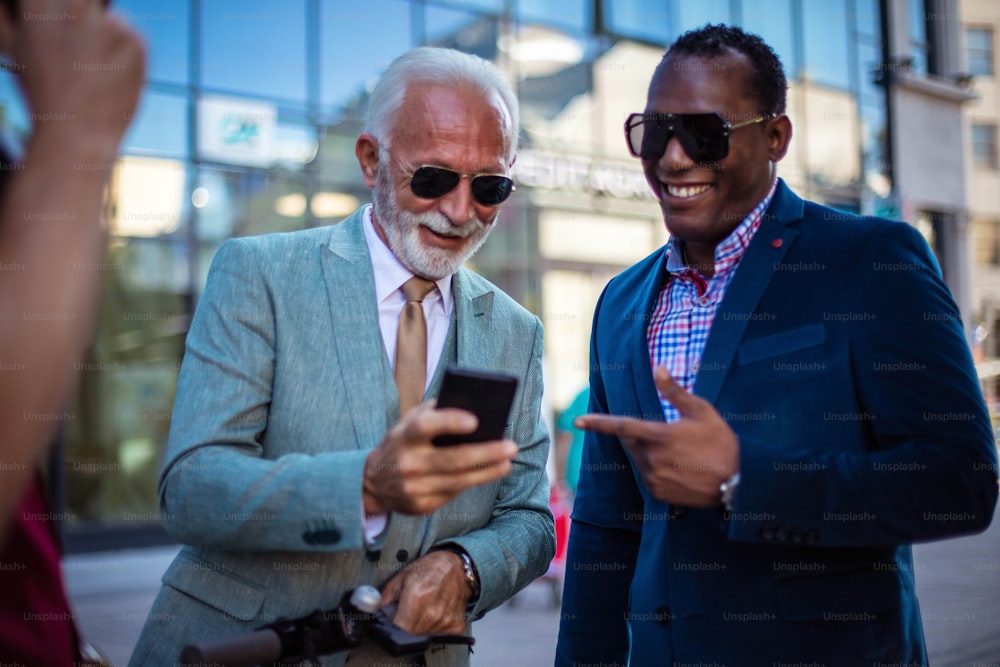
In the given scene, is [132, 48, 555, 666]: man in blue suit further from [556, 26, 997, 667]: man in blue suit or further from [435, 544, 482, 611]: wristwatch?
[556, 26, 997, 667]: man in blue suit

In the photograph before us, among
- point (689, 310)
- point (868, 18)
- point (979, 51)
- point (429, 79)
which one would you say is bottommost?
point (689, 310)

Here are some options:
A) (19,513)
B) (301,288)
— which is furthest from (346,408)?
(19,513)

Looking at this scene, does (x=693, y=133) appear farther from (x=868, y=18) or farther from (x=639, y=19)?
(x=868, y=18)

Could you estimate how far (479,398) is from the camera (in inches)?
66.5

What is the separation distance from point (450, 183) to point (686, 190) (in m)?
0.63

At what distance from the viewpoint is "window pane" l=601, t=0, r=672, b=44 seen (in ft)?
49.6

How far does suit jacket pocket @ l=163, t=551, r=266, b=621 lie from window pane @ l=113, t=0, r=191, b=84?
10.2 meters

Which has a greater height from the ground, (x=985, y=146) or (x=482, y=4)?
(x=985, y=146)

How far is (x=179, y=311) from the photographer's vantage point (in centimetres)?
1145

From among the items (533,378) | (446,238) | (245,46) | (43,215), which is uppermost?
(245,46)

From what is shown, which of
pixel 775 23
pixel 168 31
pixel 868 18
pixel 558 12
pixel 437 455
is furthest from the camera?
pixel 868 18

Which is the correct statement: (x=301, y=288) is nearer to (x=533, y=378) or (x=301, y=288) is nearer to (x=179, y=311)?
(x=533, y=378)

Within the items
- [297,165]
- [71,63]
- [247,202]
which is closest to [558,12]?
[297,165]

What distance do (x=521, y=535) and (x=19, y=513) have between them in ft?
4.24
